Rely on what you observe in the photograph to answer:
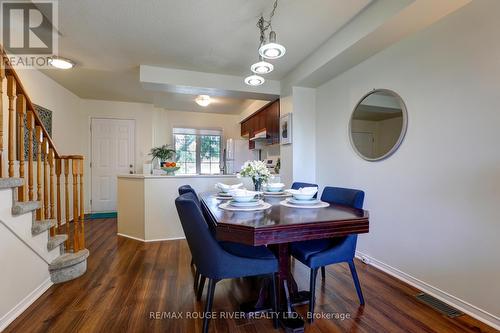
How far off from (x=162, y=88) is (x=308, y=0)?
7.66 ft

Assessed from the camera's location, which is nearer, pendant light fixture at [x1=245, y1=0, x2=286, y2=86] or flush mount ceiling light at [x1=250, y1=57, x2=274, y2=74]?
pendant light fixture at [x1=245, y1=0, x2=286, y2=86]

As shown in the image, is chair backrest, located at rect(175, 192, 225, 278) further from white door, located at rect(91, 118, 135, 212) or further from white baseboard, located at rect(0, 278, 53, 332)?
white door, located at rect(91, 118, 135, 212)

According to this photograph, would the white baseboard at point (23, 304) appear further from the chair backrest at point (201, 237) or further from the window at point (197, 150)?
the window at point (197, 150)

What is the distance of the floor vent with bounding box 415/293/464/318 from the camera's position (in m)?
1.69

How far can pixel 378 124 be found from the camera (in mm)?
2469

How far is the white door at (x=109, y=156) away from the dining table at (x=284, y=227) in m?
4.19

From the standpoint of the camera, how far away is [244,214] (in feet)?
4.94

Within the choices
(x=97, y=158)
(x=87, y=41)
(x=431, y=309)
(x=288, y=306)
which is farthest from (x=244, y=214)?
(x=97, y=158)

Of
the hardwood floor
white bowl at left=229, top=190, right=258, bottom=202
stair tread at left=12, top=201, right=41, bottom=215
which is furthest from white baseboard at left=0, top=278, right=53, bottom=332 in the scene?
white bowl at left=229, top=190, right=258, bottom=202

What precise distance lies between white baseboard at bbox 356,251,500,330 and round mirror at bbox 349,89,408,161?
1.13 metres

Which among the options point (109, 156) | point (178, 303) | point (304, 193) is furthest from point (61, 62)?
point (304, 193)

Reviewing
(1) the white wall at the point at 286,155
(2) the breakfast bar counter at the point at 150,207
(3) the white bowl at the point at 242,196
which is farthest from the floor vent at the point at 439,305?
(2) the breakfast bar counter at the point at 150,207

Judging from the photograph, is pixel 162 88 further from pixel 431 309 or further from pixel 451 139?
pixel 431 309

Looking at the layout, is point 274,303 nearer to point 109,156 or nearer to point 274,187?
point 274,187
